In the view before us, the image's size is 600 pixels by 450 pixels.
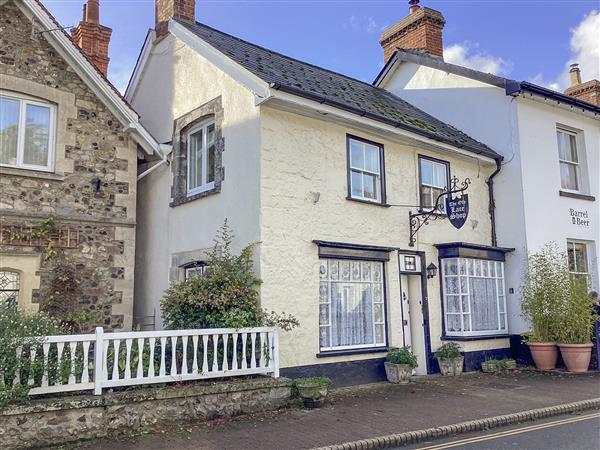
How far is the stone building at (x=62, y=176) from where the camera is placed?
408 inches

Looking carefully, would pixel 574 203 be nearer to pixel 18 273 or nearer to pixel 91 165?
pixel 91 165

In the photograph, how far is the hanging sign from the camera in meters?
11.6

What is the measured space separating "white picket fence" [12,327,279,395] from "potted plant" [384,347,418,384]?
10.1 ft

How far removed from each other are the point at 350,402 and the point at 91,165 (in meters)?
7.28

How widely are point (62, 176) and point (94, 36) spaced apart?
15.7ft

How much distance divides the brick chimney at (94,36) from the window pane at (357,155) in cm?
681

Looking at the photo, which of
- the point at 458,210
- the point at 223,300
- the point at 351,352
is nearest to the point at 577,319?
the point at 458,210

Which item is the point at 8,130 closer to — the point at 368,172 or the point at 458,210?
the point at 368,172

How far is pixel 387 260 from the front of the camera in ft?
38.2

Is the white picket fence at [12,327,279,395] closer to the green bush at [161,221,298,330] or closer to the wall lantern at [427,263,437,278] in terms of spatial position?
the green bush at [161,221,298,330]

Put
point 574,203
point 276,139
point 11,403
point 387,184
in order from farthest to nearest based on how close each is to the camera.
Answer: point 574,203 < point 387,184 < point 276,139 < point 11,403

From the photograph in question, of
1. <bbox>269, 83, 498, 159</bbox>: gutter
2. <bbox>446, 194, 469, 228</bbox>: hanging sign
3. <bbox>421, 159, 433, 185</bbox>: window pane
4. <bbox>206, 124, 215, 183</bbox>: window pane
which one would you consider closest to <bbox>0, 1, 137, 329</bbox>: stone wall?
<bbox>206, 124, 215, 183</bbox>: window pane

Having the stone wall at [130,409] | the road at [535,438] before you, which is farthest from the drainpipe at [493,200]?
the stone wall at [130,409]

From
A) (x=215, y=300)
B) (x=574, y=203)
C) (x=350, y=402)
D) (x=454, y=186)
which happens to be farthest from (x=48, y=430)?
(x=574, y=203)
